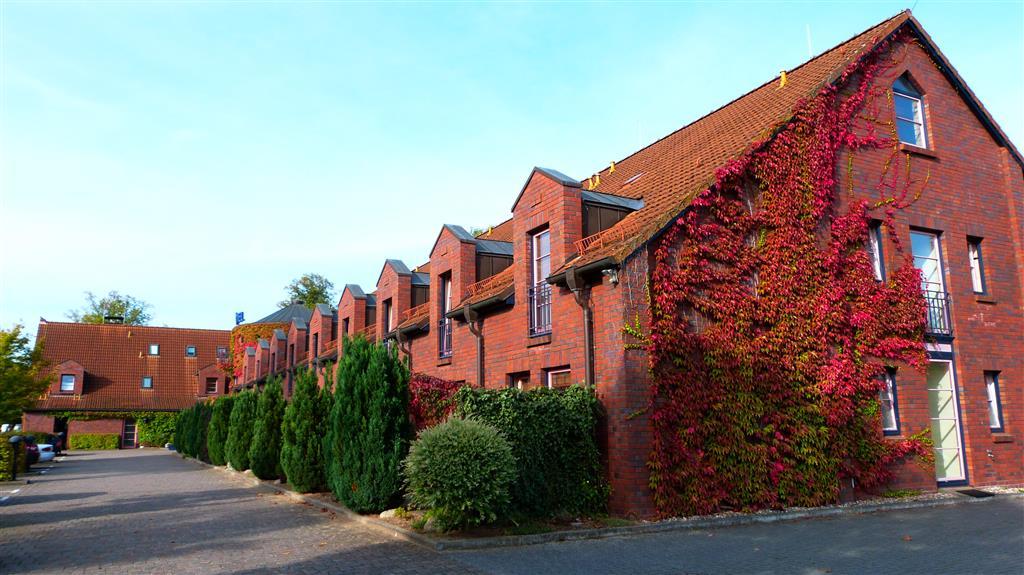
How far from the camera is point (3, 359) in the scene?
16.3 m

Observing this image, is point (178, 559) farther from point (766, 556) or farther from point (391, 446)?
point (766, 556)

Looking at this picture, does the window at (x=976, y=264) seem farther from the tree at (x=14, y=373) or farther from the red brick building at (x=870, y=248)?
the tree at (x=14, y=373)

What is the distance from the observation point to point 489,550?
8.86 metres

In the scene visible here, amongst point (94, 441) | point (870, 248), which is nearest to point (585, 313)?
point (870, 248)

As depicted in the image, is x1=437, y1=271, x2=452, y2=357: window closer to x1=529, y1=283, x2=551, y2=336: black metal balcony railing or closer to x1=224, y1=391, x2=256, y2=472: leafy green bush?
x1=529, y1=283, x2=551, y2=336: black metal balcony railing

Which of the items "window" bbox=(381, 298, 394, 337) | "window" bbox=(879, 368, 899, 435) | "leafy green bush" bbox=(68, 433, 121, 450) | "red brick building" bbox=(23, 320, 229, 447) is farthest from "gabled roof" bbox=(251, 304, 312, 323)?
"window" bbox=(879, 368, 899, 435)

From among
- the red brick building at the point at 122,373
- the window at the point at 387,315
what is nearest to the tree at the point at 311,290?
the red brick building at the point at 122,373

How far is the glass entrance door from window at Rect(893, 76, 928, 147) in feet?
16.1

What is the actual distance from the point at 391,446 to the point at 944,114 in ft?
45.8

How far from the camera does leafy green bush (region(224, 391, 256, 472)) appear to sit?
67.5 ft

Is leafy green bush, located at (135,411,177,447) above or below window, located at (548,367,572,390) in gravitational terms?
below

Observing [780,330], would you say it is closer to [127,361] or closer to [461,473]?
[461,473]

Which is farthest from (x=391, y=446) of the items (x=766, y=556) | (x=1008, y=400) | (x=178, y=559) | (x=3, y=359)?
(x=1008, y=400)

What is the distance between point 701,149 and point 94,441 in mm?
45220
